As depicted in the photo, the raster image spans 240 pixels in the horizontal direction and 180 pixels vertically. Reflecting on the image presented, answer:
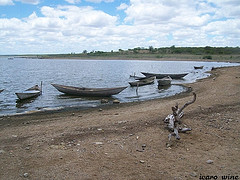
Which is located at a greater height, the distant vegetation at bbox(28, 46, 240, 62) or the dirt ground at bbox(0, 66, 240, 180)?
the distant vegetation at bbox(28, 46, 240, 62)

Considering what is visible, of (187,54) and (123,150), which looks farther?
(187,54)

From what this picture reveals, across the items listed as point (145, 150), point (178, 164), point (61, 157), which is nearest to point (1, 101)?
point (61, 157)

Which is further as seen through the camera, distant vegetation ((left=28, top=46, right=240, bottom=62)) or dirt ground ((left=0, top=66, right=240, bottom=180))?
distant vegetation ((left=28, top=46, right=240, bottom=62))

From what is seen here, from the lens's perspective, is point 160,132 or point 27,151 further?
point 160,132

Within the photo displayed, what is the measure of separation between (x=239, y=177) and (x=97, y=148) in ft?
11.8

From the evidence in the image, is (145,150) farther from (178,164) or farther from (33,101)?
(33,101)

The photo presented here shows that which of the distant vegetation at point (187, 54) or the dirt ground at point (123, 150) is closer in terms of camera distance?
the dirt ground at point (123, 150)

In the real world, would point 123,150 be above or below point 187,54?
below

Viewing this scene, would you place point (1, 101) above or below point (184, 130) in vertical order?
below

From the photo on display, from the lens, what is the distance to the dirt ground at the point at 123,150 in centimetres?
496

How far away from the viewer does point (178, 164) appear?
5285mm

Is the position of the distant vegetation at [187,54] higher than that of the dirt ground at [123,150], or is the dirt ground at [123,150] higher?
the distant vegetation at [187,54]

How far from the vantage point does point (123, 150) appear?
6.13 m

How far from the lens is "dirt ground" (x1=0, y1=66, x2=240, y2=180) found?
4957 mm
